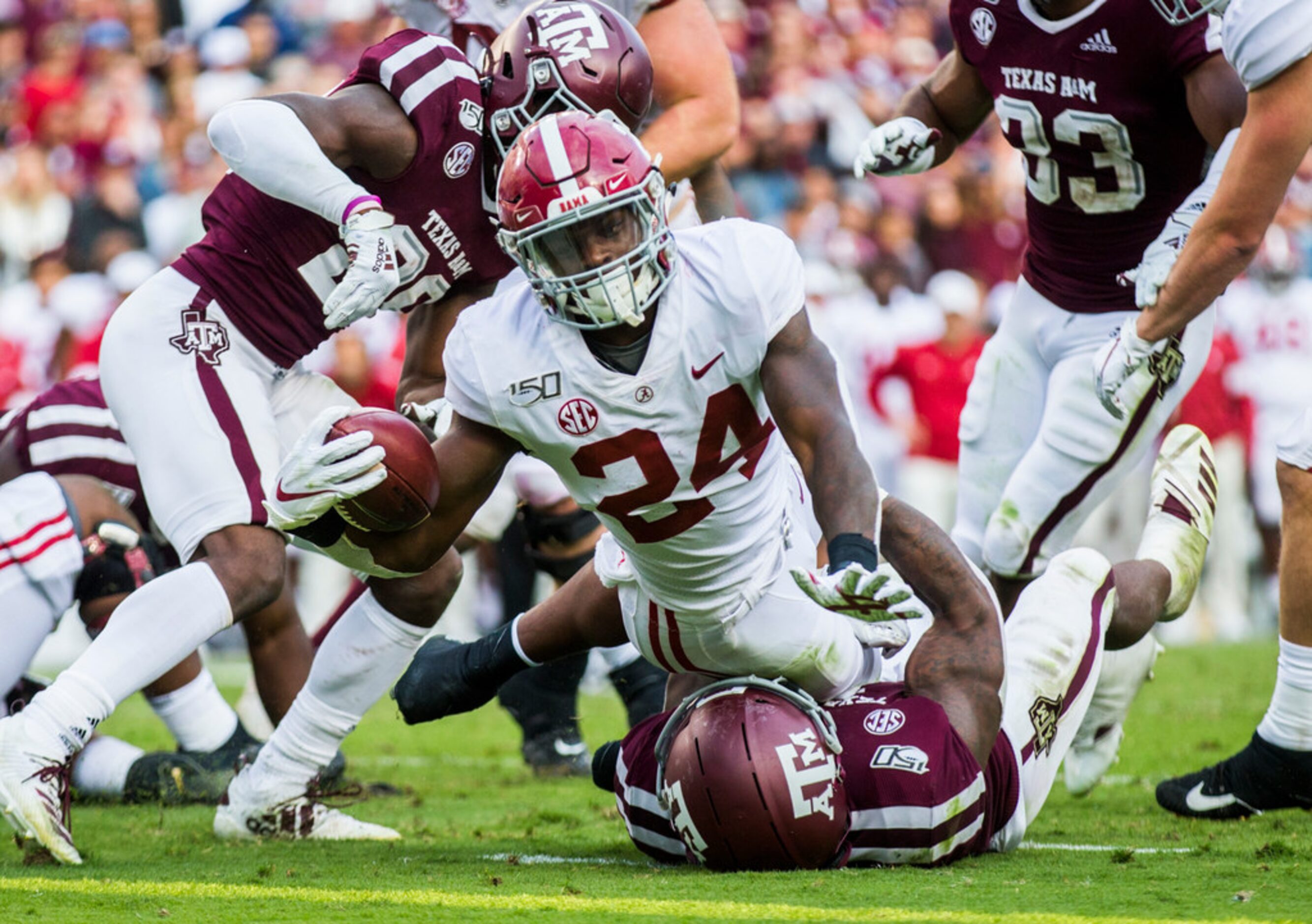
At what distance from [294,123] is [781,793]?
6.45 feet

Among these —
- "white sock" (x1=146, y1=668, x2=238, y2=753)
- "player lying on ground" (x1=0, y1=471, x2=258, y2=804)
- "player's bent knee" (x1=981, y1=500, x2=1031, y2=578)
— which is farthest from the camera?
Result: "white sock" (x1=146, y1=668, x2=238, y2=753)

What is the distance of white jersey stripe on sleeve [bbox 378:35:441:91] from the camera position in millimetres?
4180

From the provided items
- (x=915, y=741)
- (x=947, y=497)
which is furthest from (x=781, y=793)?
(x=947, y=497)

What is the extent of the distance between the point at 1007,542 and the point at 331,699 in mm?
1972

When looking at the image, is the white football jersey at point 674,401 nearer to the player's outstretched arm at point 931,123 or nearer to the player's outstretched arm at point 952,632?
the player's outstretched arm at point 952,632

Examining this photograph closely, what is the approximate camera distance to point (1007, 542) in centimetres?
488

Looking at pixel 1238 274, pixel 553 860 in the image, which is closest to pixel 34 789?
pixel 553 860

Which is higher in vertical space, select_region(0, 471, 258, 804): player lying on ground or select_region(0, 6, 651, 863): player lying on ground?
select_region(0, 6, 651, 863): player lying on ground

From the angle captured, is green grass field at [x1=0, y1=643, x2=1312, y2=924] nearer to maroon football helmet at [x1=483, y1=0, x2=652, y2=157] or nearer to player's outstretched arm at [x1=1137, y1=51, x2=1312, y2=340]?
player's outstretched arm at [x1=1137, y1=51, x2=1312, y2=340]

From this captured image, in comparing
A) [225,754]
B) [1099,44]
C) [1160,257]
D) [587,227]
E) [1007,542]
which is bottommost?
[225,754]

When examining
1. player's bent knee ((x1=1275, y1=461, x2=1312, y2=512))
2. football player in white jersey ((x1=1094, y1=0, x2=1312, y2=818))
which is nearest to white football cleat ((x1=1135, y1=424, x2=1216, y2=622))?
football player in white jersey ((x1=1094, y1=0, x2=1312, y2=818))

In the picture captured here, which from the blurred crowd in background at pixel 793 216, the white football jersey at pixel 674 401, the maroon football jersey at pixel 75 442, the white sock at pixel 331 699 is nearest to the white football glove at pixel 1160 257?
the white football jersey at pixel 674 401

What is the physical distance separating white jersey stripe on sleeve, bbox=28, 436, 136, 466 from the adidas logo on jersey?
3021 millimetres

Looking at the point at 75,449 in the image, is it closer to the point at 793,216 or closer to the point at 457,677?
the point at 457,677
